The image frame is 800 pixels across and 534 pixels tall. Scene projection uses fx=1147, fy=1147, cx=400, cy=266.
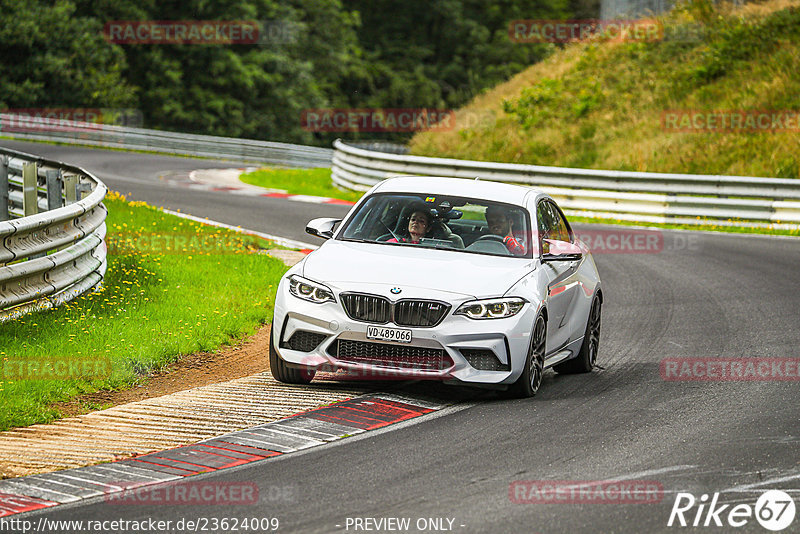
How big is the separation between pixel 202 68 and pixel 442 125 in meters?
23.3

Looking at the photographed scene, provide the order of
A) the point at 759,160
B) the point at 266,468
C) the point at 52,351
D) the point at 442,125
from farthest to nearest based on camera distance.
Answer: the point at 442,125, the point at 759,160, the point at 52,351, the point at 266,468

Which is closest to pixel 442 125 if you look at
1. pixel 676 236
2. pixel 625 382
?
pixel 676 236

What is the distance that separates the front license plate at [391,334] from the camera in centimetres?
820

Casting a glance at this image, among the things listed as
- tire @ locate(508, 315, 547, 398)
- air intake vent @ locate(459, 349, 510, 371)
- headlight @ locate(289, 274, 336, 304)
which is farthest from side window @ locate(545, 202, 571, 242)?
headlight @ locate(289, 274, 336, 304)

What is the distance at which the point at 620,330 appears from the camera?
1205cm

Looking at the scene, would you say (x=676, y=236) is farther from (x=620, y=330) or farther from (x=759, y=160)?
(x=620, y=330)

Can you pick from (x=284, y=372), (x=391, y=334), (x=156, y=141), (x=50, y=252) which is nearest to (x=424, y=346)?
(x=391, y=334)

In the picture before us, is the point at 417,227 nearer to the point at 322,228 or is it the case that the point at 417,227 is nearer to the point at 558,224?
the point at 322,228

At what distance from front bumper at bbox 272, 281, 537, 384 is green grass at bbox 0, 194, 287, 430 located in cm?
163

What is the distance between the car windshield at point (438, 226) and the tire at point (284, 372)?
4.02ft

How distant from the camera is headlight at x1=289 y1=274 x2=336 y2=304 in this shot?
27.7 feet

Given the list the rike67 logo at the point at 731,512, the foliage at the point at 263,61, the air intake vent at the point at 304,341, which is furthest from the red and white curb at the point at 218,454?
the foliage at the point at 263,61

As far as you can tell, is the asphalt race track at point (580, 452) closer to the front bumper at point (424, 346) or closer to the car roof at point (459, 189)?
the front bumper at point (424, 346)

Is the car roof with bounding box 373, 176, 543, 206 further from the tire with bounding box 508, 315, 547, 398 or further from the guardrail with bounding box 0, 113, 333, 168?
the guardrail with bounding box 0, 113, 333, 168
